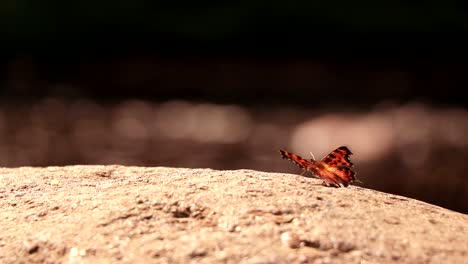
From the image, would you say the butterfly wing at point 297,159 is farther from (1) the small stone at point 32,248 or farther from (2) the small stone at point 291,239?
(1) the small stone at point 32,248

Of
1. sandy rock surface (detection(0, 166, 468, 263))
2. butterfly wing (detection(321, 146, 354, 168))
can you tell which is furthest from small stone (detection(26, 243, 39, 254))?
butterfly wing (detection(321, 146, 354, 168))

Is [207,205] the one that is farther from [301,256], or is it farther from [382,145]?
[382,145]

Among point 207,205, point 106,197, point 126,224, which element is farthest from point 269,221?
point 106,197

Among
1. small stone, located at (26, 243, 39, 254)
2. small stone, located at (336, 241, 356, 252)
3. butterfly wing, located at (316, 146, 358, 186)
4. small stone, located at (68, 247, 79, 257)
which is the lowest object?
small stone, located at (26, 243, 39, 254)

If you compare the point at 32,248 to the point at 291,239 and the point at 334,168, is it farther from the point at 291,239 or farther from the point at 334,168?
the point at 334,168

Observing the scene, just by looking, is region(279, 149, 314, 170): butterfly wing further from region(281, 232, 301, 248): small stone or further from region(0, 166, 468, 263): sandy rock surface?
region(281, 232, 301, 248): small stone

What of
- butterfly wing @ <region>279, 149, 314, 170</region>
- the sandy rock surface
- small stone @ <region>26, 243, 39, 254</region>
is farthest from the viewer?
butterfly wing @ <region>279, 149, 314, 170</region>
